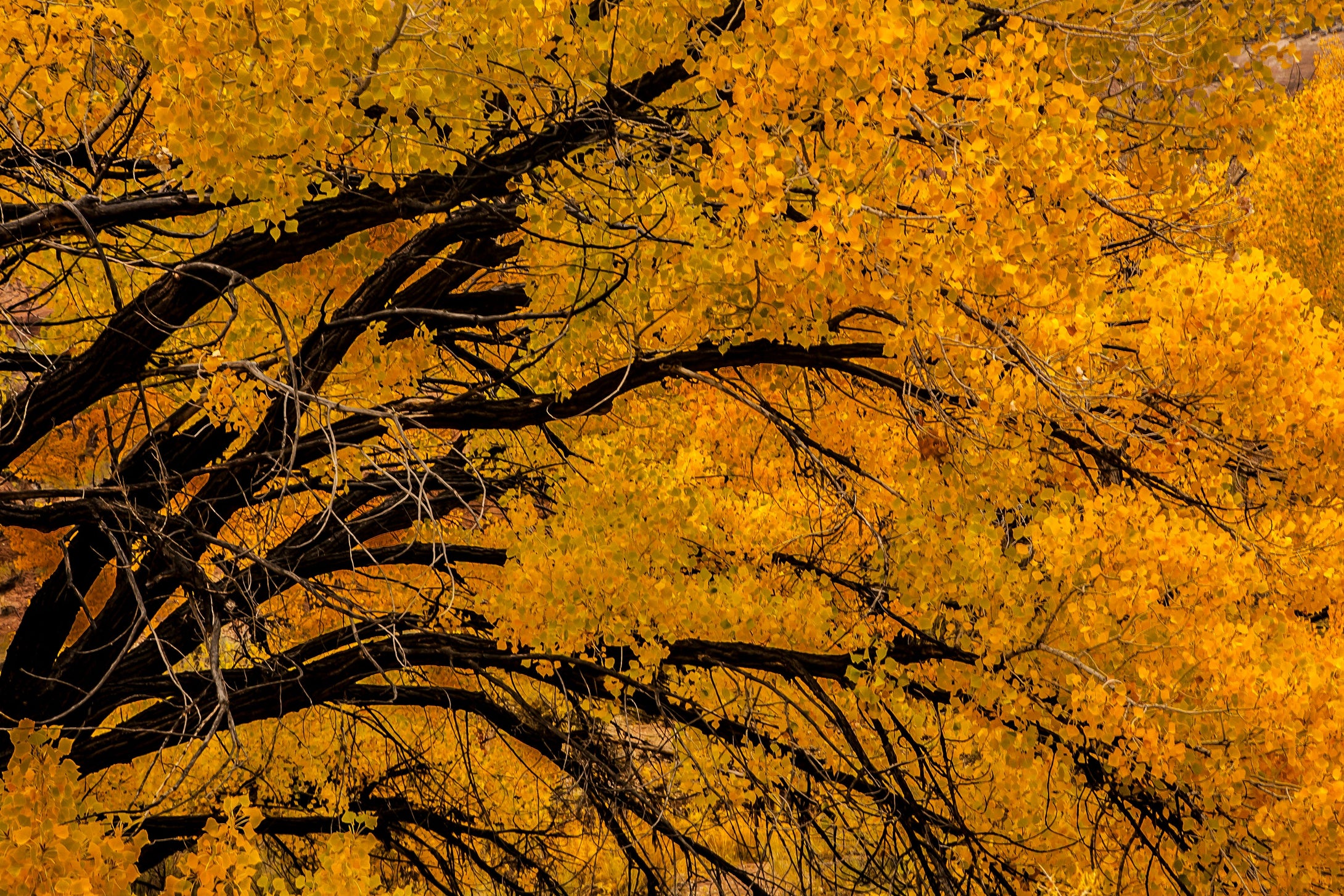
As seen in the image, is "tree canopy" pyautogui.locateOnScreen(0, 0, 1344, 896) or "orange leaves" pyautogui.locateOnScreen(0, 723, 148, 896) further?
"orange leaves" pyautogui.locateOnScreen(0, 723, 148, 896)

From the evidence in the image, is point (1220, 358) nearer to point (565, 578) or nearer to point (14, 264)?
point (565, 578)

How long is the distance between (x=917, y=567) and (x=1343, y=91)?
22.6 metres

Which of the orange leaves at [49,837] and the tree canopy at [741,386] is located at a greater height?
the tree canopy at [741,386]

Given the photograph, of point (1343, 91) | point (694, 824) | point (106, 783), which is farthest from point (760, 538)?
point (1343, 91)

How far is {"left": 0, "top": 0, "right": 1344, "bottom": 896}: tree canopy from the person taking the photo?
2752 millimetres

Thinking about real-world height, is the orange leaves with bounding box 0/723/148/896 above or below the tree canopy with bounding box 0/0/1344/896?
below

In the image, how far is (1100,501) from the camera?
4.07 m

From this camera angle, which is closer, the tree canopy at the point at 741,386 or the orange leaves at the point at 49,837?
the tree canopy at the point at 741,386

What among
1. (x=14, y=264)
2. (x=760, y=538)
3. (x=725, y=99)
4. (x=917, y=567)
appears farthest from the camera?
(x=760, y=538)

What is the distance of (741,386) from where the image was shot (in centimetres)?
434

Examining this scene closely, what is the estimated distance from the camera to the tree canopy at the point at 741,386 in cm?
275

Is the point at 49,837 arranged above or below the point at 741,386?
below

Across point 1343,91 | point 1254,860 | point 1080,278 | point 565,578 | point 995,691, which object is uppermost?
point 1343,91

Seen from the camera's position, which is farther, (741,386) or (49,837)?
(741,386)
